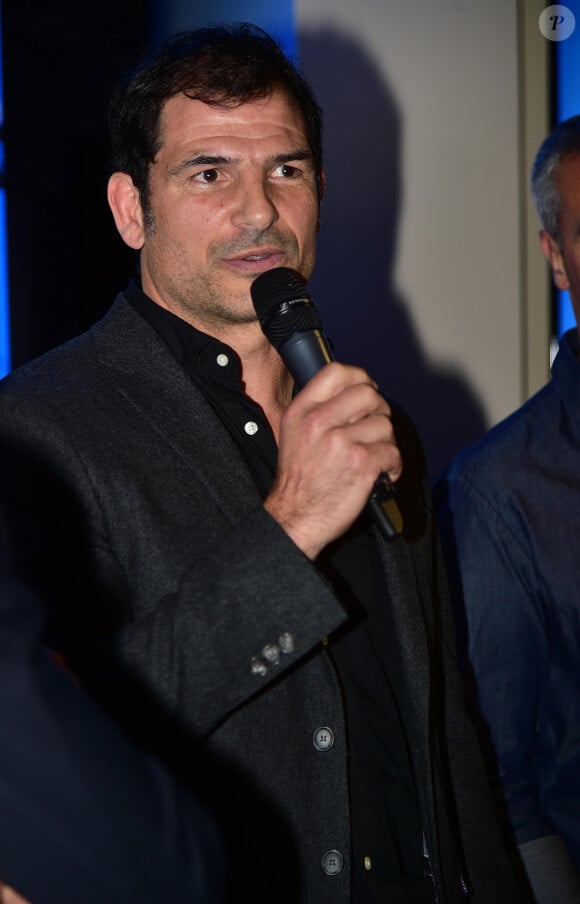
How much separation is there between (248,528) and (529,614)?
0.89m

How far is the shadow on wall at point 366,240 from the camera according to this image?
117 inches

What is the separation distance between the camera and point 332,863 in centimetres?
142

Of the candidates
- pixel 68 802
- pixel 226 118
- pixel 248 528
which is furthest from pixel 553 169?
pixel 68 802

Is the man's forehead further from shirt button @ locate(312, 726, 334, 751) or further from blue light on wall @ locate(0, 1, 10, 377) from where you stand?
blue light on wall @ locate(0, 1, 10, 377)

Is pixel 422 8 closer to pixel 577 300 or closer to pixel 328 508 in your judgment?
pixel 577 300

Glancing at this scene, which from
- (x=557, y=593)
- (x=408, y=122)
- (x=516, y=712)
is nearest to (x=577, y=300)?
(x=557, y=593)

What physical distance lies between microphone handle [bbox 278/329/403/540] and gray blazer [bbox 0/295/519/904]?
0.35 feet

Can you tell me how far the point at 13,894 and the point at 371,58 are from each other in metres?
2.63

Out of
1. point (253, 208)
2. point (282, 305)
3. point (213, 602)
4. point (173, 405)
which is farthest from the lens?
point (253, 208)

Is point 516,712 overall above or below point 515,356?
below

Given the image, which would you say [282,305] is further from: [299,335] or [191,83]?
[191,83]

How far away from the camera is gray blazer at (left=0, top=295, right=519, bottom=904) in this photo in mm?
1296

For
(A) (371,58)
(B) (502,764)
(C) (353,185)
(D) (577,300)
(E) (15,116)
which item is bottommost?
(B) (502,764)

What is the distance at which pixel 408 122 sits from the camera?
3025mm
